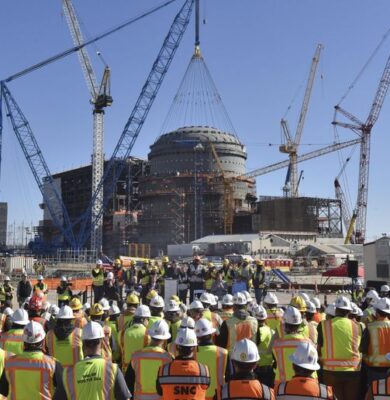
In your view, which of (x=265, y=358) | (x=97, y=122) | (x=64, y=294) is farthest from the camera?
(x=97, y=122)

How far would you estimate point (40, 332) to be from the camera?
4.91 metres

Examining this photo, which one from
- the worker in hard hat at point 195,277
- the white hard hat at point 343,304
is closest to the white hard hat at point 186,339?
the white hard hat at point 343,304

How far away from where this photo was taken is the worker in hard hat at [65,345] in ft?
20.9

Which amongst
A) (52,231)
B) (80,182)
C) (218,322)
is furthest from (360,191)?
(218,322)

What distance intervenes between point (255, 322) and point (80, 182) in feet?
356

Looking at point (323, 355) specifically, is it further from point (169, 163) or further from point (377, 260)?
point (169, 163)

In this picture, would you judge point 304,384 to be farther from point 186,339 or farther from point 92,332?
point 92,332

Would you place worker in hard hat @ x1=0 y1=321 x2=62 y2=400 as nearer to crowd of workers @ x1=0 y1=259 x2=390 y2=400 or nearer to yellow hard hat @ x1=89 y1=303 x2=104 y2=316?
crowd of workers @ x1=0 y1=259 x2=390 y2=400

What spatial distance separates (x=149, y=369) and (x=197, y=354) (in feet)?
1.72

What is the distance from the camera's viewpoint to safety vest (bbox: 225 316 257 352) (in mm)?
7359

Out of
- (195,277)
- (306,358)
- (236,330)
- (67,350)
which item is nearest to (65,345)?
(67,350)

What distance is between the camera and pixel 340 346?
652cm

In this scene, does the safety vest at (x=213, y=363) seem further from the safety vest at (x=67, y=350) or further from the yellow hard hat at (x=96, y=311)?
the yellow hard hat at (x=96, y=311)

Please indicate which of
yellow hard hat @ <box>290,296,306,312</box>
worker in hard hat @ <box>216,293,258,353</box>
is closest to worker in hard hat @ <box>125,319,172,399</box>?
worker in hard hat @ <box>216,293,258,353</box>
